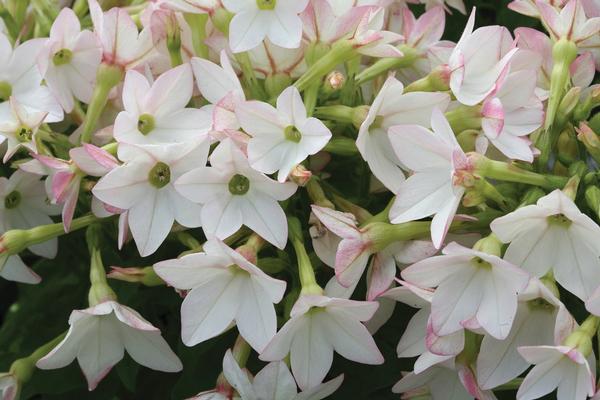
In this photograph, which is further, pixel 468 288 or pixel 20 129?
pixel 20 129

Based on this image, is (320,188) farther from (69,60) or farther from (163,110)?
(69,60)

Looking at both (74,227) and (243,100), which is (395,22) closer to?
(243,100)

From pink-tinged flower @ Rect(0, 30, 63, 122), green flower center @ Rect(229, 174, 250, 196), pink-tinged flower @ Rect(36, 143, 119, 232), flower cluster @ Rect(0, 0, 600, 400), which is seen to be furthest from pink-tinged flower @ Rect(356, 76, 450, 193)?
pink-tinged flower @ Rect(0, 30, 63, 122)

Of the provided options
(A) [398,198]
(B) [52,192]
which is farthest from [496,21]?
(B) [52,192]

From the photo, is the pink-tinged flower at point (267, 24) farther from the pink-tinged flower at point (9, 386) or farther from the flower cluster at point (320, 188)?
the pink-tinged flower at point (9, 386)

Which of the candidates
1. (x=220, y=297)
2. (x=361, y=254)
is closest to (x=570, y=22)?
(x=361, y=254)

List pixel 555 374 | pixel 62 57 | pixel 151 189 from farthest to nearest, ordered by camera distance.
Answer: pixel 62 57 → pixel 151 189 → pixel 555 374

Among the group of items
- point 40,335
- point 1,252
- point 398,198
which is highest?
point 398,198
